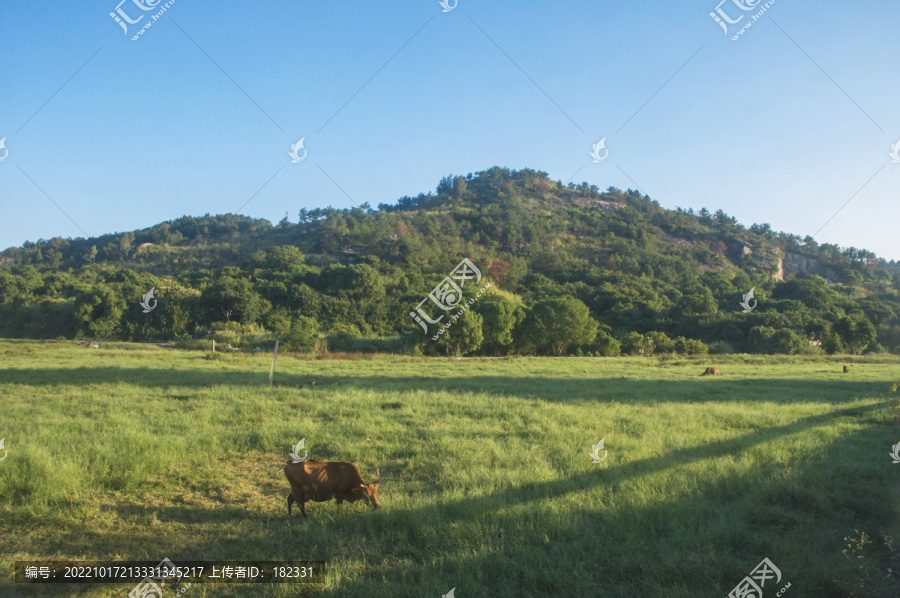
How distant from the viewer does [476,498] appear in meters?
5.25

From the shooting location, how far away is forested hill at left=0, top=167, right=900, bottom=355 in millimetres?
48031

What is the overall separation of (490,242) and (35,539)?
303 feet

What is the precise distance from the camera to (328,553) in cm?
423

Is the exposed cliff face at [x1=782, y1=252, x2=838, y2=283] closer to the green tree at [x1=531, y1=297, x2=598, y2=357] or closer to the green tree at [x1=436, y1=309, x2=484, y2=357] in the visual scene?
the green tree at [x1=531, y1=297, x2=598, y2=357]

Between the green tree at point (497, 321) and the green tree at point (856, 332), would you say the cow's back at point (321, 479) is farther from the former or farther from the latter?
the green tree at point (856, 332)

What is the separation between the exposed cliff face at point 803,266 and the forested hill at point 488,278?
46 centimetres

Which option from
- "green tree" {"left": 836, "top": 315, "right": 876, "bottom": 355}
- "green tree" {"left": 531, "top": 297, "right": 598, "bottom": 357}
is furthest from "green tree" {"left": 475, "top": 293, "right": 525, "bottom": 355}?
"green tree" {"left": 836, "top": 315, "right": 876, "bottom": 355}

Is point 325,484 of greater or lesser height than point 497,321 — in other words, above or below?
below

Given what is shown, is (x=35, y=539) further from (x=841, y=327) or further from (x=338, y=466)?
(x=841, y=327)

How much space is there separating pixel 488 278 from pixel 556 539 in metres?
65.2

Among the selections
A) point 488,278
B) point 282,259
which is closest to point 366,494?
point 488,278

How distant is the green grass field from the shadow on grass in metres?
0.02

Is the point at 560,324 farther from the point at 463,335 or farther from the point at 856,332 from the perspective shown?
the point at 856,332

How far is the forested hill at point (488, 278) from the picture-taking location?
4803 centimetres
